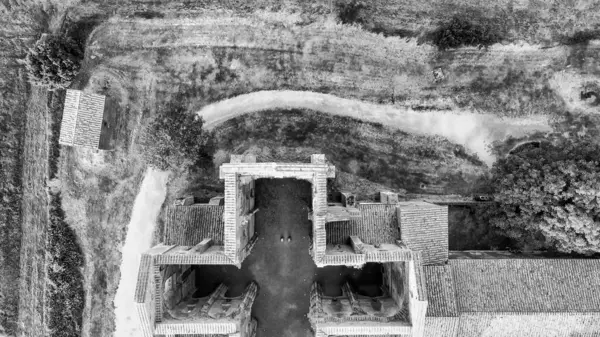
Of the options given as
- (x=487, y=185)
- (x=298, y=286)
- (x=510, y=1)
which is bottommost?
(x=298, y=286)

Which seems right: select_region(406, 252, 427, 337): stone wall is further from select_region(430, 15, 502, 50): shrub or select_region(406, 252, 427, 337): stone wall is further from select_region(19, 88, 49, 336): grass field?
select_region(19, 88, 49, 336): grass field

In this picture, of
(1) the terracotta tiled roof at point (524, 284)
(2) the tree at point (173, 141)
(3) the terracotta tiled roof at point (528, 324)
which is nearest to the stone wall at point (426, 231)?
(1) the terracotta tiled roof at point (524, 284)

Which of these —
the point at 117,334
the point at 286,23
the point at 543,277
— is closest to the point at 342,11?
the point at 286,23

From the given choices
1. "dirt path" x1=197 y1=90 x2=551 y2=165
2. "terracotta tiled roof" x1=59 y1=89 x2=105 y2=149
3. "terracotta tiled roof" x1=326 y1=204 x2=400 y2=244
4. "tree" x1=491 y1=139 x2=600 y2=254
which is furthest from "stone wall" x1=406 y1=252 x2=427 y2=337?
"terracotta tiled roof" x1=59 y1=89 x2=105 y2=149

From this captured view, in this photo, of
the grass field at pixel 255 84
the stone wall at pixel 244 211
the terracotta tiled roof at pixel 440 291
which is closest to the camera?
the stone wall at pixel 244 211

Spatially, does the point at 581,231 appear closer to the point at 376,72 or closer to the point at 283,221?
the point at 376,72

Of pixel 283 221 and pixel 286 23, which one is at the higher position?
pixel 286 23

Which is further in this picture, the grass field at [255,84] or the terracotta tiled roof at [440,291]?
the grass field at [255,84]

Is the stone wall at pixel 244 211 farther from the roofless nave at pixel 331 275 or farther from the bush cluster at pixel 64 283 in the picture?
the bush cluster at pixel 64 283
